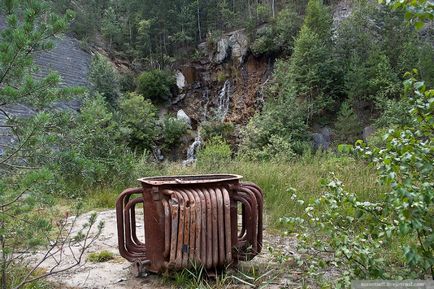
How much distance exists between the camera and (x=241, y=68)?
21.6 meters

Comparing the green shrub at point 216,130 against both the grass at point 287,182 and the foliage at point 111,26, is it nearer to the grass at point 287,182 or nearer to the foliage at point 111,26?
the foliage at point 111,26

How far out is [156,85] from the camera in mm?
20828

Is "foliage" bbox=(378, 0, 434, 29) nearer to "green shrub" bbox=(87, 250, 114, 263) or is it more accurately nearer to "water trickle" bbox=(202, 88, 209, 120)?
"green shrub" bbox=(87, 250, 114, 263)

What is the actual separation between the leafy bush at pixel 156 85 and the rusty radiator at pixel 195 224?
737 inches

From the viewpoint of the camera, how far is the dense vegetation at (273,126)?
1.68 metres

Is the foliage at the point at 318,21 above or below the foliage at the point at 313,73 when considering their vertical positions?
above

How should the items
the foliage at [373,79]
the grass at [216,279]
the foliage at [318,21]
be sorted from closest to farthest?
the grass at [216,279], the foliage at [373,79], the foliage at [318,21]

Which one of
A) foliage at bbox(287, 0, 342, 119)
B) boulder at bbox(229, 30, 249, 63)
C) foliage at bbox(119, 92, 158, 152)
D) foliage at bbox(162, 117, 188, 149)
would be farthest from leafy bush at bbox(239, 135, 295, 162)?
boulder at bbox(229, 30, 249, 63)

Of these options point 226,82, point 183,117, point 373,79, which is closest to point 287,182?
point 373,79

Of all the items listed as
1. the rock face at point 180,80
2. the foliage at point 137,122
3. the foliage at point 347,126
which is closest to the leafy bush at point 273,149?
the foliage at point 347,126

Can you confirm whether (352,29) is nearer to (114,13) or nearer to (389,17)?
(389,17)

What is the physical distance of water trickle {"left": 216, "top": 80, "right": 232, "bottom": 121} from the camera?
20656 millimetres

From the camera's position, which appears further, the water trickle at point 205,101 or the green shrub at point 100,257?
the water trickle at point 205,101

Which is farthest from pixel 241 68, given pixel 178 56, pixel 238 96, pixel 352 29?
pixel 352 29
